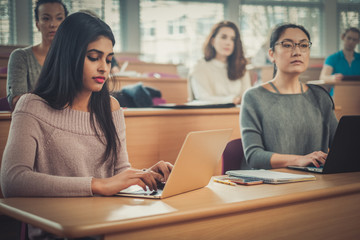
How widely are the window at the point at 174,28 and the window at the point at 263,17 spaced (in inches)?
26.9

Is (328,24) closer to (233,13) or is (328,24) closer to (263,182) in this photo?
(233,13)

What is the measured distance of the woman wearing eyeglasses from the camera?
1.93m

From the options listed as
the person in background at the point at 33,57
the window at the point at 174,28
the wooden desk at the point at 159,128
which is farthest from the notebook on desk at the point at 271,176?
the window at the point at 174,28

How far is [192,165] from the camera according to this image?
1134 millimetres

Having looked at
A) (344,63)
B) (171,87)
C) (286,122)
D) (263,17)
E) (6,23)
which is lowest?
(286,122)

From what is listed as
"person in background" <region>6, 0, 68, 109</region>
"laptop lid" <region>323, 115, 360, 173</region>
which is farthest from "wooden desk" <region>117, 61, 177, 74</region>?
"laptop lid" <region>323, 115, 360, 173</region>

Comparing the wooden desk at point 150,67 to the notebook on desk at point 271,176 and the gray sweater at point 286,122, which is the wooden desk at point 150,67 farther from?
the notebook on desk at point 271,176

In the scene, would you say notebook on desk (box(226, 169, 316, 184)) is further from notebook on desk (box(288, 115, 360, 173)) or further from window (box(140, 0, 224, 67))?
window (box(140, 0, 224, 67))

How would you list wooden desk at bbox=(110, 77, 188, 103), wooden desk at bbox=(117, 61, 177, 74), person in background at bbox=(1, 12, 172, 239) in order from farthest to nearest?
wooden desk at bbox=(117, 61, 177, 74), wooden desk at bbox=(110, 77, 188, 103), person in background at bbox=(1, 12, 172, 239)

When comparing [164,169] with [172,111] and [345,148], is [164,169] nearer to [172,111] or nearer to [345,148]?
[345,148]

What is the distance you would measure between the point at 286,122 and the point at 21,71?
4.79ft

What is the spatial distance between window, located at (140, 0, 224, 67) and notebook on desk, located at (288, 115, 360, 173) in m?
6.26

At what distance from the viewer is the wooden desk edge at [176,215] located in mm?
815

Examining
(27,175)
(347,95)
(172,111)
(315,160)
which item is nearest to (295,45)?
(315,160)
